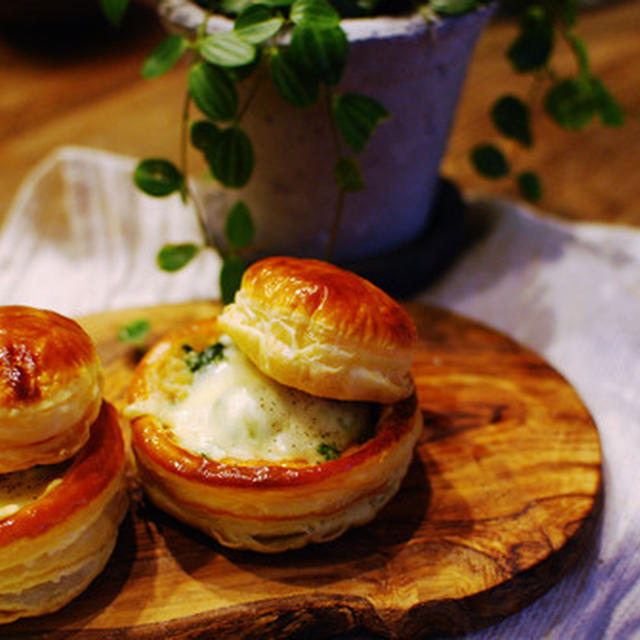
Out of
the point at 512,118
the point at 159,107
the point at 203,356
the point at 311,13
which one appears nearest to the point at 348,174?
the point at 311,13

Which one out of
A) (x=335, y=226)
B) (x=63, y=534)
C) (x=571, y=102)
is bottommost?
(x=63, y=534)

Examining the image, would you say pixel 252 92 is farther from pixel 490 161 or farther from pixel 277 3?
pixel 490 161

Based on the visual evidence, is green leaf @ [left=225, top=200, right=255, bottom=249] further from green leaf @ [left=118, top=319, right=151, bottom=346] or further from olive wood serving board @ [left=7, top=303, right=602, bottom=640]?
olive wood serving board @ [left=7, top=303, right=602, bottom=640]

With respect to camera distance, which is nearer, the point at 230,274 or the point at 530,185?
the point at 230,274

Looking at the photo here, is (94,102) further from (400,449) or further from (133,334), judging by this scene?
(400,449)

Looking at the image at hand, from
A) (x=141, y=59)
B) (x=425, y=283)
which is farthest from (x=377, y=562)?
(x=141, y=59)

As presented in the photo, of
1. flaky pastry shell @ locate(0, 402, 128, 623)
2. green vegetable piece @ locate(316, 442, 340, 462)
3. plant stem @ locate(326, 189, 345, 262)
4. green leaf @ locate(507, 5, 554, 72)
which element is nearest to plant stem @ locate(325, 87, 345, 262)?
plant stem @ locate(326, 189, 345, 262)
